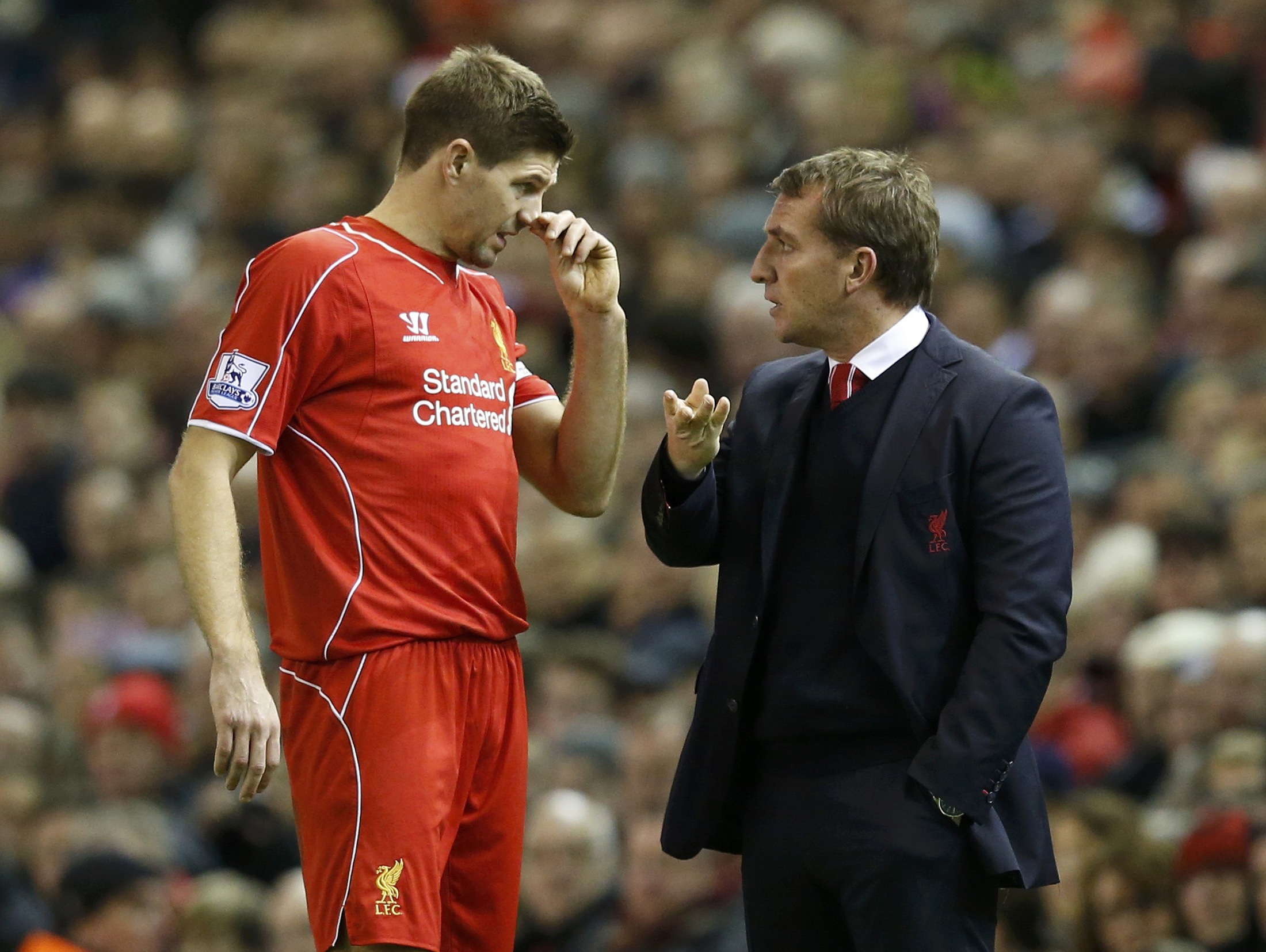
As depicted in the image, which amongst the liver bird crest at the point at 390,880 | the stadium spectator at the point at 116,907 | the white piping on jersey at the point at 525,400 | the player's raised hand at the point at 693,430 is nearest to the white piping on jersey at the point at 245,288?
the white piping on jersey at the point at 525,400

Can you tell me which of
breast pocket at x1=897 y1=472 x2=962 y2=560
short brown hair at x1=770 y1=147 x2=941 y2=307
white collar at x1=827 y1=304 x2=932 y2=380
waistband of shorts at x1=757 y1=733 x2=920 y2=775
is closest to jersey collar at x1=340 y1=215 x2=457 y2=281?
short brown hair at x1=770 y1=147 x2=941 y2=307

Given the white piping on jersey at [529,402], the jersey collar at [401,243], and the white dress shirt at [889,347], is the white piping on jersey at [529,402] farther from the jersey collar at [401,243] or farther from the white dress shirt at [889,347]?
the white dress shirt at [889,347]

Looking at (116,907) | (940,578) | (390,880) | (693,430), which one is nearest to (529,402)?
(693,430)

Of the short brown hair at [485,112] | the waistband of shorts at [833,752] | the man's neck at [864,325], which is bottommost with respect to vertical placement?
the waistband of shorts at [833,752]

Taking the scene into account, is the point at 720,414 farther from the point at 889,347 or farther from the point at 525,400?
the point at 525,400

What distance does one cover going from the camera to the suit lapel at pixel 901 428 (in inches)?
152

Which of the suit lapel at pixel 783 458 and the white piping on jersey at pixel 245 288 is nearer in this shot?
the white piping on jersey at pixel 245 288

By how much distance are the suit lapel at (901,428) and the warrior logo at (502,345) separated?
827 mm

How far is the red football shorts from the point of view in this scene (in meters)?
3.73

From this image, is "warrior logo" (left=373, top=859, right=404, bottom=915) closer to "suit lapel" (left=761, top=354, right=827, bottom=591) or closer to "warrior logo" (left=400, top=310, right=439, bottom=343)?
"suit lapel" (left=761, top=354, right=827, bottom=591)

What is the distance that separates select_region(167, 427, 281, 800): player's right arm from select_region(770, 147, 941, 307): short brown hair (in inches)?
51.4

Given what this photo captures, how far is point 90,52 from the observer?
14.2 metres

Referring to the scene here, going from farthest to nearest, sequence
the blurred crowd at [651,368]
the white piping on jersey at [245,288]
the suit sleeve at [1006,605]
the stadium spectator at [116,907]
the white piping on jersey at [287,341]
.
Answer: the stadium spectator at [116,907], the blurred crowd at [651,368], the white piping on jersey at [245,288], the white piping on jersey at [287,341], the suit sleeve at [1006,605]

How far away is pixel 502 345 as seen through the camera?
4.17 m
